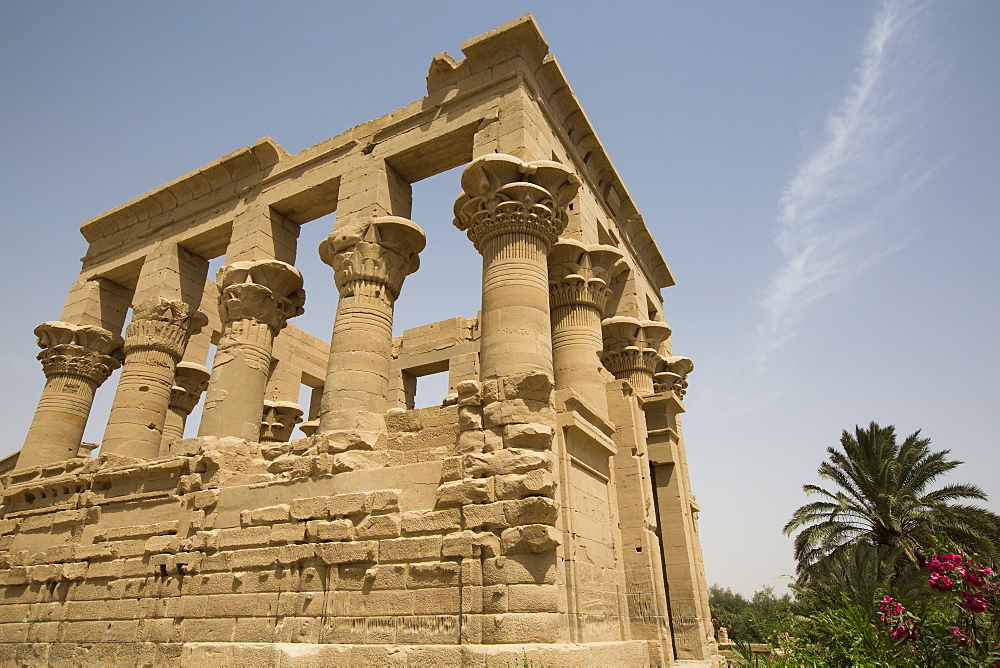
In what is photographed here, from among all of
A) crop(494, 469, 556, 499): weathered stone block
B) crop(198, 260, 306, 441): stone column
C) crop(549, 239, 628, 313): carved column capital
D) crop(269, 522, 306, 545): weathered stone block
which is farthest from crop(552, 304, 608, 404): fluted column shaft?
crop(198, 260, 306, 441): stone column

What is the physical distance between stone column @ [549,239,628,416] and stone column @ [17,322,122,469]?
31.8ft

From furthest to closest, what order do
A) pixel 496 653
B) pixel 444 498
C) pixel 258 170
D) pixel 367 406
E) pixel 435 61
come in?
pixel 258 170 < pixel 435 61 < pixel 367 406 < pixel 444 498 < pixel 496 653

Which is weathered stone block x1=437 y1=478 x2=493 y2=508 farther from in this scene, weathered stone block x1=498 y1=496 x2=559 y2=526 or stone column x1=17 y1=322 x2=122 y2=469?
stone column x1=17 y1=322 x2=122 y2=469

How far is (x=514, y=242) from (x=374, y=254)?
230cm

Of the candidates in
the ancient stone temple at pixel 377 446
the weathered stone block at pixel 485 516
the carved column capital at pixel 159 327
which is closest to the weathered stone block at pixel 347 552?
the ancient stone temple at pixel 377 446

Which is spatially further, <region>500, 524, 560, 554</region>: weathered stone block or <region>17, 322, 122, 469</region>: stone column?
<region>17, 322, 122, 469</region>: stone column

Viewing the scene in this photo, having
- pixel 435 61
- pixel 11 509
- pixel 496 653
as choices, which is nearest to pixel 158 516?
pixel 11 509

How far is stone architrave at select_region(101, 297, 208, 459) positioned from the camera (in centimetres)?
1108

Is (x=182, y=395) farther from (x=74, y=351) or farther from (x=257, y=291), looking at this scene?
(x=257, y=291)

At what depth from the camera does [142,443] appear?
11102 millimetres

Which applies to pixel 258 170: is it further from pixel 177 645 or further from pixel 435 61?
pixel 177 645

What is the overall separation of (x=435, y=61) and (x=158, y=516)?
27.5 feet

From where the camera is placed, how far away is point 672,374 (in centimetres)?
1469

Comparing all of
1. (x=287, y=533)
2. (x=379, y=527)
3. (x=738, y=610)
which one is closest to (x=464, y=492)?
(x=379, y=527)
